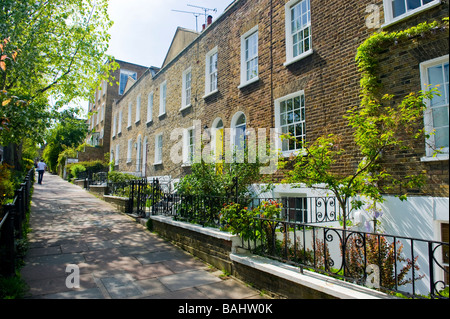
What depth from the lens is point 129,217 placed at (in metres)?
9.69

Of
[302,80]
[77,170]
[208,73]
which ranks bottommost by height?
[77,170]

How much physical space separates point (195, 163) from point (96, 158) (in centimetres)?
2797

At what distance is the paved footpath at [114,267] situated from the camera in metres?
3.96

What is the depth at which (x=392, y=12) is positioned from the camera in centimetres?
635

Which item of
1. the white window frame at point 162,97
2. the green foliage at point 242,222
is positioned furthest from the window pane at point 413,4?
the white window frame at point 162,97

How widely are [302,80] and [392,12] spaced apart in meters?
2.64

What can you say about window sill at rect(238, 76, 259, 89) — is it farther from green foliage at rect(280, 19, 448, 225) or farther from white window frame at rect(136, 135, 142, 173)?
white window frame at rect(136, 135, 142, 173)

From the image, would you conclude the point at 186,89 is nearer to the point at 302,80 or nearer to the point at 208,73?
the point at 208,73

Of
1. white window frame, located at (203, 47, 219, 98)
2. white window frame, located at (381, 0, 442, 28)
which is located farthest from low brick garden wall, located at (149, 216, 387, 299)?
white window frame, located at (203, 47, 219, 98)

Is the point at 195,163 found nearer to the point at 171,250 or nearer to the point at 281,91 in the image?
the point at 171,250

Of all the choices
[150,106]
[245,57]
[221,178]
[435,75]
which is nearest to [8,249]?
[221,178]

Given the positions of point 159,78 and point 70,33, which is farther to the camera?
point 159,78

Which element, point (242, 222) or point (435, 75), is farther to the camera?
point (435, 75)

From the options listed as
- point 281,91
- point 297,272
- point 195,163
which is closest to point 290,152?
point 281,91
